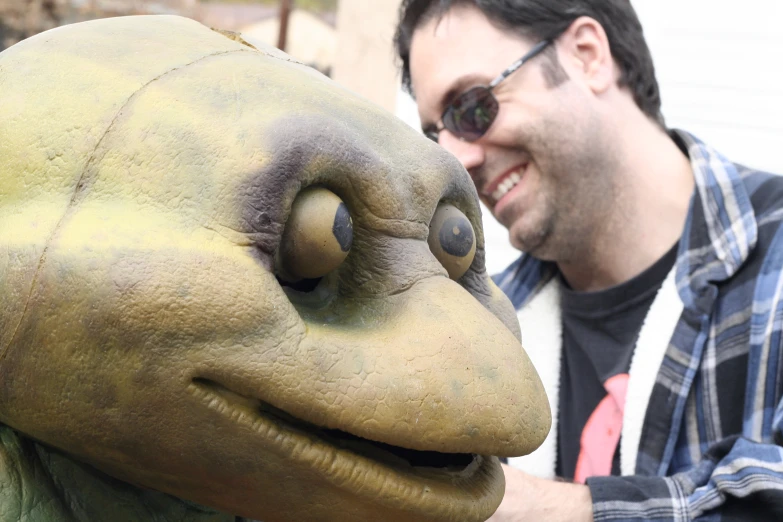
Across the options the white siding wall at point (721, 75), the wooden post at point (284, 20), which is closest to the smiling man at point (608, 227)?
the white siding wall at point (721, 75)

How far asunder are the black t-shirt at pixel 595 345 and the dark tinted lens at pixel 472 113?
0.46 metres

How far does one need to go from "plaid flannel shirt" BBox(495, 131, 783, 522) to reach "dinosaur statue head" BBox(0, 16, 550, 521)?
2.50 feet

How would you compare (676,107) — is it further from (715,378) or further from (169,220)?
(169,220)

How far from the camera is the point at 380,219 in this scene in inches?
30.5

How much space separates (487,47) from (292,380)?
144 cm

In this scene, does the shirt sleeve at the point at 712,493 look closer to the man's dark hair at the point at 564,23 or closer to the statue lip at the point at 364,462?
the statue lip at the point at 364,462

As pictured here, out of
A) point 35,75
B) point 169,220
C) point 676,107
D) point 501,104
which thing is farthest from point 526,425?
point 676,107

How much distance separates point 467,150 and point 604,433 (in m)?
0.70

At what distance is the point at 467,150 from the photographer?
1.96 meters

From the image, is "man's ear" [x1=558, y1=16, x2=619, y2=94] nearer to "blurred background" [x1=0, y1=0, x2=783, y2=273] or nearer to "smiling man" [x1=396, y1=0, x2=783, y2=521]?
"smiling man" [x1=396, y1=0, x2=783, y2=521]

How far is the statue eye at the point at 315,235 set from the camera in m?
0.73

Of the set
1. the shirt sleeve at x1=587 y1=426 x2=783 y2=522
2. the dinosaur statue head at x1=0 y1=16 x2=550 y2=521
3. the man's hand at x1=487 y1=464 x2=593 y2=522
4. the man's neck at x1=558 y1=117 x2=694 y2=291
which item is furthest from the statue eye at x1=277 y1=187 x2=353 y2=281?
the man's neck at x1=558 y1=117 x2=694 y2=291

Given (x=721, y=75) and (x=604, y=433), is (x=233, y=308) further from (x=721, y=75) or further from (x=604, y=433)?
(x=721, y=75)

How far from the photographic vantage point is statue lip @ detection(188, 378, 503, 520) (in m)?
0.71
